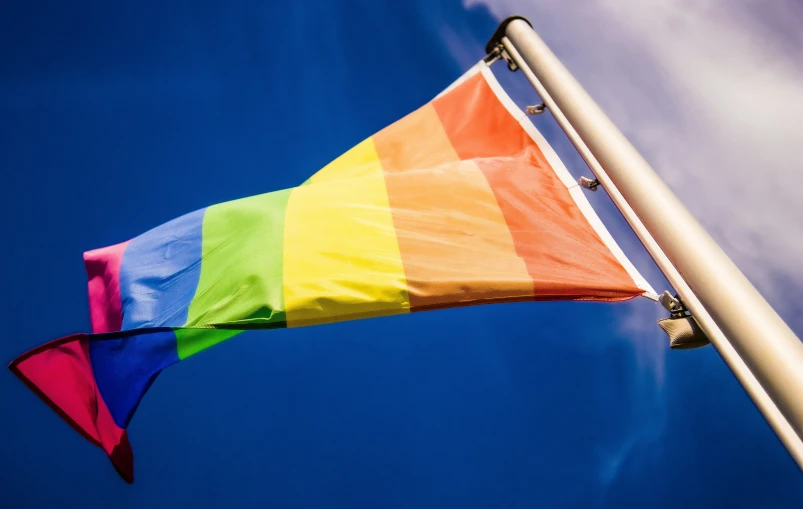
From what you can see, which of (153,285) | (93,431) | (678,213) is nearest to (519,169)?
(678,213)

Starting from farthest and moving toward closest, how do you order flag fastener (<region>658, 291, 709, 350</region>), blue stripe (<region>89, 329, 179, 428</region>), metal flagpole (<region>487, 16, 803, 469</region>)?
blue stripe (<region>89, 329, 179, 428</region>), flag fastener (<region>658, 291, 709, 350</region>), metal flagpole (<region>487, 16, 803, 469</region>)

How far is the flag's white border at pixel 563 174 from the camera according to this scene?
9.34ft

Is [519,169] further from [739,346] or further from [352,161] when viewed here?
[739,346]

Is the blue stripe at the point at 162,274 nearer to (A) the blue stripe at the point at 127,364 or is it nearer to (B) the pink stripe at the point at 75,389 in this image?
(A) the blue stripe at the point at 127,364

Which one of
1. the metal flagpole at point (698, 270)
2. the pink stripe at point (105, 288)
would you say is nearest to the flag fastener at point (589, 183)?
the metal flagpole at point (698, 270)

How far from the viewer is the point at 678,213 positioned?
2.17 metres

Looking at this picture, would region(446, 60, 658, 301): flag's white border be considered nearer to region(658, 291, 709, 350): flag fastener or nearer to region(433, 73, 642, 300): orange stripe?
region(433, 73, 642, 300): orange stripe

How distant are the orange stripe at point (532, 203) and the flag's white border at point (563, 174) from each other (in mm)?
28

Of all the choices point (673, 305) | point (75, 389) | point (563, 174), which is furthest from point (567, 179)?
point (75, 389)

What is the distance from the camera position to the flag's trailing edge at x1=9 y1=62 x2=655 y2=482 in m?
2.65

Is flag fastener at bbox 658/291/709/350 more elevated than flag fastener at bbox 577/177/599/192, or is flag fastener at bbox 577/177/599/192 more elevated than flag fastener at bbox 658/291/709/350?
flag fastener at bbox 577/177/599/192

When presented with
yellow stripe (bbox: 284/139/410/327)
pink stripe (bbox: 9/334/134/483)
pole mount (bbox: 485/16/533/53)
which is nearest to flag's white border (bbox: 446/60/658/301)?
pole mount (bbox: 485/16/533/53)

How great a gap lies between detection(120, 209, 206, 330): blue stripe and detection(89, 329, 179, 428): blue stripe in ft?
1.16

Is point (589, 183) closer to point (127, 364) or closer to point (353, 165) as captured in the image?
point (353, 165)
